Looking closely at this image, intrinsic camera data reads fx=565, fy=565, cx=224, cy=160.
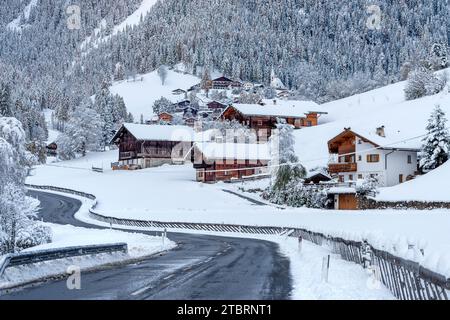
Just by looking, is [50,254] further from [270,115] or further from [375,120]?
[270,115]

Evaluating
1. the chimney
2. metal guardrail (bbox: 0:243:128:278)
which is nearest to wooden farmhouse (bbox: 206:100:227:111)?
the chimney

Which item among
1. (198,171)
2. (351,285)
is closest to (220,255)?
(351,285)

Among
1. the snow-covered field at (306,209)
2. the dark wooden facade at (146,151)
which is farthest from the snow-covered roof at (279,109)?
the dark wooden facade at (146,151)

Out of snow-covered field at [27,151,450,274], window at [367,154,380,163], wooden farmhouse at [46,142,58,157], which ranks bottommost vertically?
snow-covered field at [27,151,450,274]

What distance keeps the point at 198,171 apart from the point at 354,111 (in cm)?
4960

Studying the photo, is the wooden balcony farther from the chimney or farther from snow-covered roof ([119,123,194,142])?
snow-covered roof ([119,123,194,142])

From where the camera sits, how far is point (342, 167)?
76750 millimetres

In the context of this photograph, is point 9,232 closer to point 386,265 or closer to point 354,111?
point 386,265

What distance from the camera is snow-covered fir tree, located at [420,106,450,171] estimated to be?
6688cm

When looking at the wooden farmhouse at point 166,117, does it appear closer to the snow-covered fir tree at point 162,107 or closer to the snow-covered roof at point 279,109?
the snow-covered fir tree at point 162,107

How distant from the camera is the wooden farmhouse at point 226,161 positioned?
3669 inches

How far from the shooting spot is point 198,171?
95.4 metres

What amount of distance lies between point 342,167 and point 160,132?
5262cm

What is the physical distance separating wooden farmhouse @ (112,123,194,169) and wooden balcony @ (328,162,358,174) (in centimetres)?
4497
